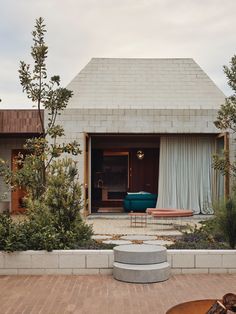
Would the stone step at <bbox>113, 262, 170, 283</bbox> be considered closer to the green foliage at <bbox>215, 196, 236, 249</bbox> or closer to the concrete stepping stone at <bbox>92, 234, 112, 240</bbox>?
the green foliage at <bbox>215, 196, 236, 249</bbox>

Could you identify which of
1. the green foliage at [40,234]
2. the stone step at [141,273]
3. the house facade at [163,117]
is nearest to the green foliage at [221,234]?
the stone step at [141,273]

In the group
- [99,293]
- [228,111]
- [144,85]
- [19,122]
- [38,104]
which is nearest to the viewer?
[99,293]

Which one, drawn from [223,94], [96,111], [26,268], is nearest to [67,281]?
[26,268]

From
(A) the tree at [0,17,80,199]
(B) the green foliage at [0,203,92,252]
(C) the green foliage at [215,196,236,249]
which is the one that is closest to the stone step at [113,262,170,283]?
(B) the green foliage at [0,203,92,252]

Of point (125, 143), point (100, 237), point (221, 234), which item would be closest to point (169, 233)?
point (100, 237)

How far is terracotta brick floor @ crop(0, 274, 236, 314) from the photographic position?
194 inches

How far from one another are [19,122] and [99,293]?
29.8 feet

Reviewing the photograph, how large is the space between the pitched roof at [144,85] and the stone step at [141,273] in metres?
8.36

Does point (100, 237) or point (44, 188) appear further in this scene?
point (100, 237)

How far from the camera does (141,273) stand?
19.8 ft

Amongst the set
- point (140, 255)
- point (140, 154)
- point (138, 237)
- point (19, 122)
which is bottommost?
point (138, 237)

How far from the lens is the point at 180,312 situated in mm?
3311

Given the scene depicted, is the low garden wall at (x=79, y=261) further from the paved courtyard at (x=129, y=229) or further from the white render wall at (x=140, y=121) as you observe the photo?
the white render wall at (x=140, y=121)

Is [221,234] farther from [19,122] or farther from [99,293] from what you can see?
[19,122]
